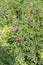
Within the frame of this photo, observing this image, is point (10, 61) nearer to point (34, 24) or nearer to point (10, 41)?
point (10, 41)

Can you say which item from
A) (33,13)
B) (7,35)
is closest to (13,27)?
(7,35)

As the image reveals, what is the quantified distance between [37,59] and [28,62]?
0.16 m

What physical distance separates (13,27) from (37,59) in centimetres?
70

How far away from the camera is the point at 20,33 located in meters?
4.76

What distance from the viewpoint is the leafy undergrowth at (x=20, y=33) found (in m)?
4.59

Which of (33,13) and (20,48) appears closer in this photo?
(20,48)

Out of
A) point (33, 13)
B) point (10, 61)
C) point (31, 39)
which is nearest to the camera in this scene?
point (10, 61)

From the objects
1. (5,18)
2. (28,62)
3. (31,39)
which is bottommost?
(28,62)

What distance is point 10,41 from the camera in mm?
4715

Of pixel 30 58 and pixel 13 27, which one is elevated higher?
pixel 13 27

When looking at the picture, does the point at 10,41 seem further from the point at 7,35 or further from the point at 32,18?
the point at 32,18

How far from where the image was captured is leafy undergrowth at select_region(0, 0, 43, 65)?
4.59 m

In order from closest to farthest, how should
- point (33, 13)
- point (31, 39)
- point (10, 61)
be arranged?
point (10, 61) < point (31, 39) < point (33, 13)

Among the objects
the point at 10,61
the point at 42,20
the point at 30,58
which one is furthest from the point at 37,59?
the point at 42,20
